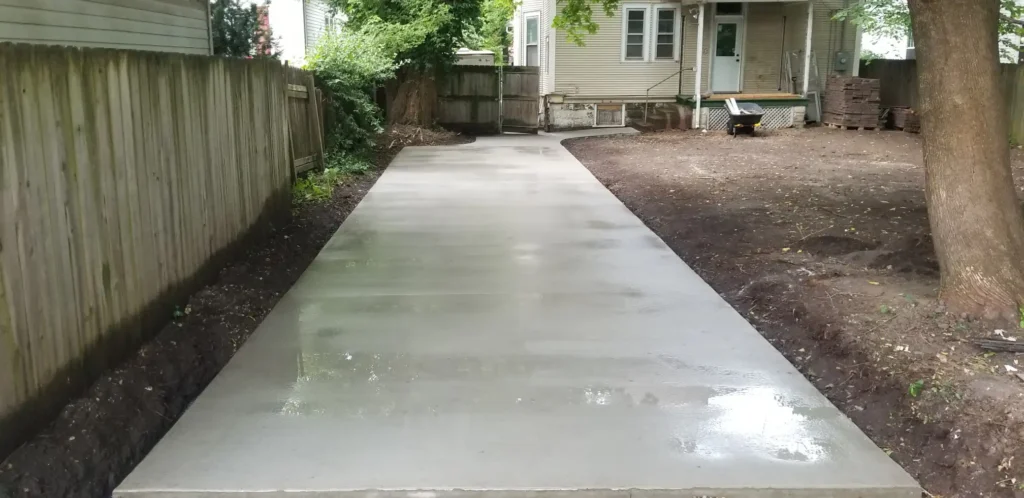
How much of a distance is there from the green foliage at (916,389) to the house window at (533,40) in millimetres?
18905

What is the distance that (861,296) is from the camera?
219 inches

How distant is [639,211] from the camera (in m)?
9.80

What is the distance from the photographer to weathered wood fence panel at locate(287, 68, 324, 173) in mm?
10508

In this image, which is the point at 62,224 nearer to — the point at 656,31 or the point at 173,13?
the point at 173,13

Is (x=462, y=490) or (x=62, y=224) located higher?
(x=62, y=224)

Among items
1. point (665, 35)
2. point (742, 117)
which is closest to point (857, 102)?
point (742, 117)

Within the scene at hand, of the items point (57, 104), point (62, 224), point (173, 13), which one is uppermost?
point (173, 13)

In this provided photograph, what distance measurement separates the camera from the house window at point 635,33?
2098cm

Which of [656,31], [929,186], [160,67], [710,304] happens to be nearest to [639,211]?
[710,304]

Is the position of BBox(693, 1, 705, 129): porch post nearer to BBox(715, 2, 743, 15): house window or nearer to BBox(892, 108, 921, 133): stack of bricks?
BBox(715, 2, 743, 15): house window

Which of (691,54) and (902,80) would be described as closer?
(902,80)

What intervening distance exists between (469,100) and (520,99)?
1.29 metres

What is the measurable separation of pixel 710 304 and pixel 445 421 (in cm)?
267

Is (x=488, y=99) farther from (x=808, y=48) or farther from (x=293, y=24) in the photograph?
(x=808, y=48)
